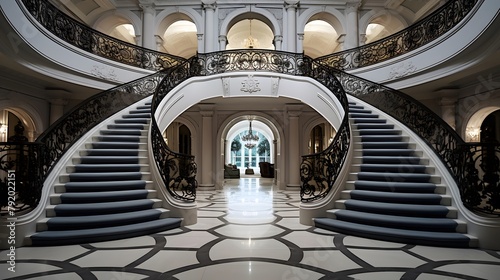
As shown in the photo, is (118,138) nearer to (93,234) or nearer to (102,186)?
(102,186)

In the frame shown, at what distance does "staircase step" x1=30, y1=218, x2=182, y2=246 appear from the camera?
3.95 meters

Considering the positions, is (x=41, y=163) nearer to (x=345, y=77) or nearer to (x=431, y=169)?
(x=431, y=169)

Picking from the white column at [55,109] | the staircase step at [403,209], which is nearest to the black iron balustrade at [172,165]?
the staircase step at [403,209]

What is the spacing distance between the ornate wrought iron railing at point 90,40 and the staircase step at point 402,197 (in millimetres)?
7455

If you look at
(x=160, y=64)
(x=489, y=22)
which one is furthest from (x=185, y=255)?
(x=160, y=64)

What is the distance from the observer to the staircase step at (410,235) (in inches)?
155

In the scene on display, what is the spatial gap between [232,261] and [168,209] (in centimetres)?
222

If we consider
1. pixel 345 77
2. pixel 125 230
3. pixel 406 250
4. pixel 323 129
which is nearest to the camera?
pixel 406 250

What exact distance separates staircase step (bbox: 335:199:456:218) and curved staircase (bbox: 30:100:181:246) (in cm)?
317

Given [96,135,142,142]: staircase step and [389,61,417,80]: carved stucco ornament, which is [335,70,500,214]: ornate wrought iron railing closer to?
[389,61,417,80]: carved stucco ornament

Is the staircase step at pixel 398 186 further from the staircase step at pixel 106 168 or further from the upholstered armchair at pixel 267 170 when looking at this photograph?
the upholstered armchair at pixel 267 170

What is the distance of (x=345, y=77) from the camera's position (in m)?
9.73

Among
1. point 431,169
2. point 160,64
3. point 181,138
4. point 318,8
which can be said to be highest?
point 318,8

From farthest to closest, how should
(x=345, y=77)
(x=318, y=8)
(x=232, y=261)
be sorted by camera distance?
(x=318, y=8), (x=345, y=77), (x=232, y=261)
